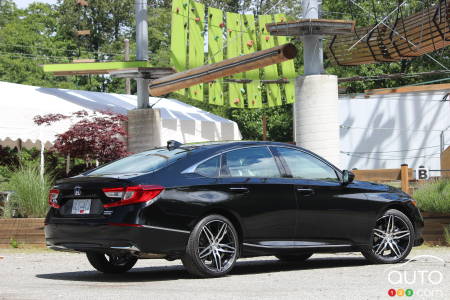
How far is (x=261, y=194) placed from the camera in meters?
9.57

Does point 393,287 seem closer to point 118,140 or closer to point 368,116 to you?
point 118,140

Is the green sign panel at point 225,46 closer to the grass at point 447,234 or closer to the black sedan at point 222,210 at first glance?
the grass at point 447,234

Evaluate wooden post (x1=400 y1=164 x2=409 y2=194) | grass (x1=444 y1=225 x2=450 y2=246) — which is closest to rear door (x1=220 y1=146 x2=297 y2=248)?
grass (x1=444 y1=225 x2=450 y2=246)

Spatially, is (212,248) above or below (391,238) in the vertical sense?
above

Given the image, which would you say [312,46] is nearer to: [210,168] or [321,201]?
[321,201]

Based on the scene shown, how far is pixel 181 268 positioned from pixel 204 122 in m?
17.4

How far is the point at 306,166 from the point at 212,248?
5.91ft

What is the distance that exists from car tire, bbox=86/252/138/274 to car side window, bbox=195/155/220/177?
146cm

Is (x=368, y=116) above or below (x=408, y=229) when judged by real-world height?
above

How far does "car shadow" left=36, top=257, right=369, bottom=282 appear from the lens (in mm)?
9547

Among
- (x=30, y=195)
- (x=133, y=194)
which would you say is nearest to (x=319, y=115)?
(x=30, y=195)

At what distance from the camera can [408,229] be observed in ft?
35.5

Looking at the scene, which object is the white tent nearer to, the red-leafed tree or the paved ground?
the red-leafed tree

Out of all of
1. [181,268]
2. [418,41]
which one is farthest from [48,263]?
[418,41]
